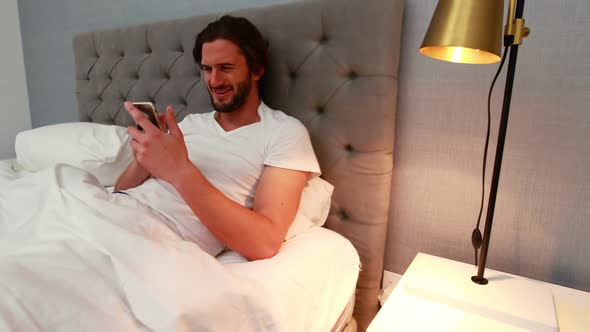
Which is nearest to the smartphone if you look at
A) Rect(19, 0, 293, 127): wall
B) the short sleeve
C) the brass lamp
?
the short sleeve

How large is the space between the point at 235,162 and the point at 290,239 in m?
0.26

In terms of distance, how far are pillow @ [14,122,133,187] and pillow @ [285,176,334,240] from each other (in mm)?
742

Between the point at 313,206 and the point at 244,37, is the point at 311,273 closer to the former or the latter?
the point at 313,206

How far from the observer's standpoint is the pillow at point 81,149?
1.26m

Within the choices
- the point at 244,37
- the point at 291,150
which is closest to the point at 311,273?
the point at 291,150

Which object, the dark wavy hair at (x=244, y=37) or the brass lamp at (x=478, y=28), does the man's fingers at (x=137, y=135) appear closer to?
the dark wavy hair at (x=244, y=37)

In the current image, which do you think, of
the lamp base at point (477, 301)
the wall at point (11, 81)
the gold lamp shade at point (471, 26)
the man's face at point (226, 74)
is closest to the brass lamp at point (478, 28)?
the gold lamp shade at point (471, 26)

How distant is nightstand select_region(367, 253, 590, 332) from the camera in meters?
0.66

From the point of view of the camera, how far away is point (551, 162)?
813mm

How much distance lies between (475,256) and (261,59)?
810mm

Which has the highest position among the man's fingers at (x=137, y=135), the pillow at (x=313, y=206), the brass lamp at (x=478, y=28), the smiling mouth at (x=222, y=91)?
the brass lamp at (x=478, y=28)

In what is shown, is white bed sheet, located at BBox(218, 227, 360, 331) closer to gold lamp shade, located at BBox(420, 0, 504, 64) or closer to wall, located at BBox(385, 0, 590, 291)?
wall, located at BBox(385, 0, 590, 291)

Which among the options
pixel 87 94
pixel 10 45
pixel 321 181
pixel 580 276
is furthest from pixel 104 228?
pixel 10 45

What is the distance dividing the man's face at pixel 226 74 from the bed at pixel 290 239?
148 mm
